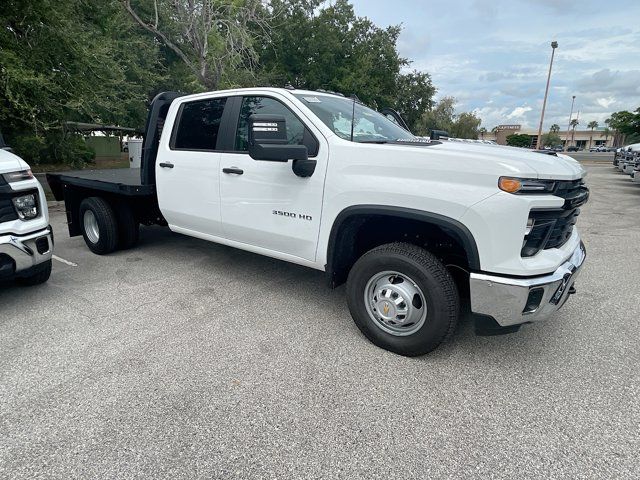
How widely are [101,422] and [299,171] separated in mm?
2116

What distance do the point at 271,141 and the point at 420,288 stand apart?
147 cm

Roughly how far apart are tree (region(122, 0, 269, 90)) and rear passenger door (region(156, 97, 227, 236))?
12.6m

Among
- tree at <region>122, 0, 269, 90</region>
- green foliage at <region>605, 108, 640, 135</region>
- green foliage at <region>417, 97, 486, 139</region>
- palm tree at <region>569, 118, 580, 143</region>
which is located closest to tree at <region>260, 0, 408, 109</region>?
tree at <region>122, 0, 269, 90</region>

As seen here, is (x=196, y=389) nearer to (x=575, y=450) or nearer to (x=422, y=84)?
(x=575, y=450)

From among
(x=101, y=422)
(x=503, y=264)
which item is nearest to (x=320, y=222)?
(x=503, y=264)

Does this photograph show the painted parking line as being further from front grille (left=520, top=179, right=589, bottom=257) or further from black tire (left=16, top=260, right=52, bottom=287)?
front grille (left=520, top=179, right=589, bottom=257)

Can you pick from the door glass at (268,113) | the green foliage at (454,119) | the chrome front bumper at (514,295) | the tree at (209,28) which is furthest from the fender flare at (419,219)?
the green foliage at (454,119)

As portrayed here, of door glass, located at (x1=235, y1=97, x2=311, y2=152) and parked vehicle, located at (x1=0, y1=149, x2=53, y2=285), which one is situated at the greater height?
door glass, located at (x1=235, y1=97, x2=311, y2=152)

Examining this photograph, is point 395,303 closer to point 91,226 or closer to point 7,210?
point 7,210

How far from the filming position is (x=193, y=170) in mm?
4164

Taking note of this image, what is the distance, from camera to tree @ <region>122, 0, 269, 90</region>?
1520 centimetres

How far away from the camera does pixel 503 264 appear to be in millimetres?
2467

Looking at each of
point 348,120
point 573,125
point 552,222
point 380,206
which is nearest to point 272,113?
point 348,120

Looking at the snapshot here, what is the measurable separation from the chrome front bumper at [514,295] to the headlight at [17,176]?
380 centimetres
